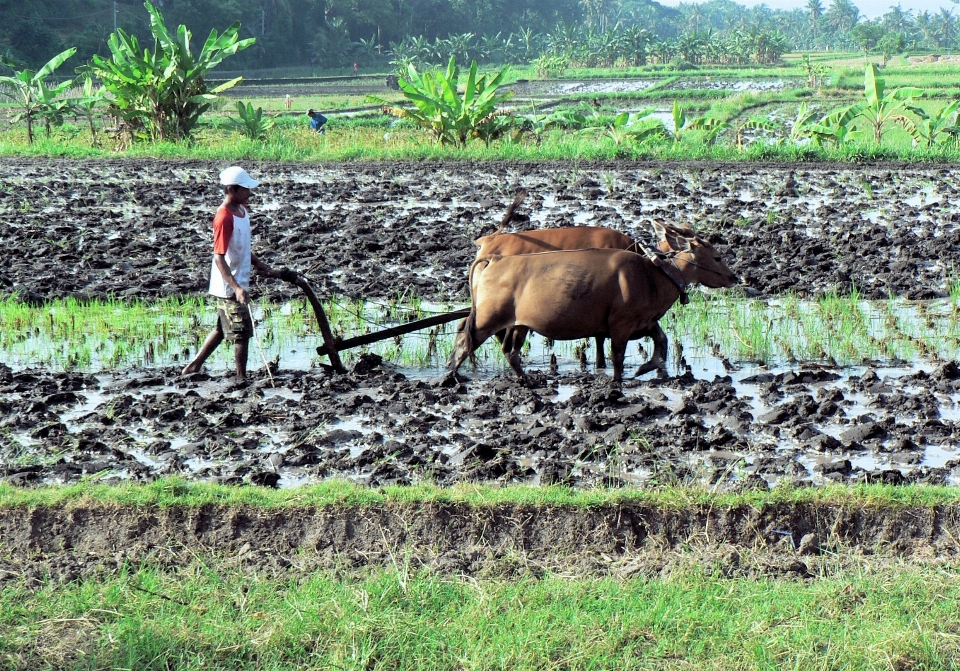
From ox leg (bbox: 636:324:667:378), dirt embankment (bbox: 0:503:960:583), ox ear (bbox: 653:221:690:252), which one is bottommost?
dirt embankment (bbox: 0:503:960:583)

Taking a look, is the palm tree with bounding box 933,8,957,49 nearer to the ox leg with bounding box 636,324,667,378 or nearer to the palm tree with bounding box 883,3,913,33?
the palm tree with bounding box 883,3,913,33

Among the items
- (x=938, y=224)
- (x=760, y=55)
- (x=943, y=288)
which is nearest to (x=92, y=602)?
(x=943, y=288)

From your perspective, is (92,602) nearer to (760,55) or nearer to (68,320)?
(68,320)

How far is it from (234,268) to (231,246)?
149 millimetres

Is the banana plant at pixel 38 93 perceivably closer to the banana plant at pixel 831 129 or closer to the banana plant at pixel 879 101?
the banana plant at pixel 831 129

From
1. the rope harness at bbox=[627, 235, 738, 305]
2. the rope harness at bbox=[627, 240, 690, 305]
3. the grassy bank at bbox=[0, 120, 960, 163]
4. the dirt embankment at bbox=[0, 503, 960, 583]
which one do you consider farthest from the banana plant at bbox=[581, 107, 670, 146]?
the dirt embankment at bbox=[0, 503, 960, 583]

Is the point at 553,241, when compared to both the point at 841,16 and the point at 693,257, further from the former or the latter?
the point at 841,16

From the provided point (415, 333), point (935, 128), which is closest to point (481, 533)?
point (415, 333)

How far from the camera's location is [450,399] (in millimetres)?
6695

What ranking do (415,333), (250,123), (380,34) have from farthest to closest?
1. (380,34)
2. (250,123)
3. (415,333)

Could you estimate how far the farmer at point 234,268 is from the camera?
6672mm

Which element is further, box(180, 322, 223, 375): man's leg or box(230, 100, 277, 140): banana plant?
box(230, 100, 277, 140): banana plant

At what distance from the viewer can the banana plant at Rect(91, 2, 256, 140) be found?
19.7 m

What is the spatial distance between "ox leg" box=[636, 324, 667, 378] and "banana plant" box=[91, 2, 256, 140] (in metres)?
14.0
